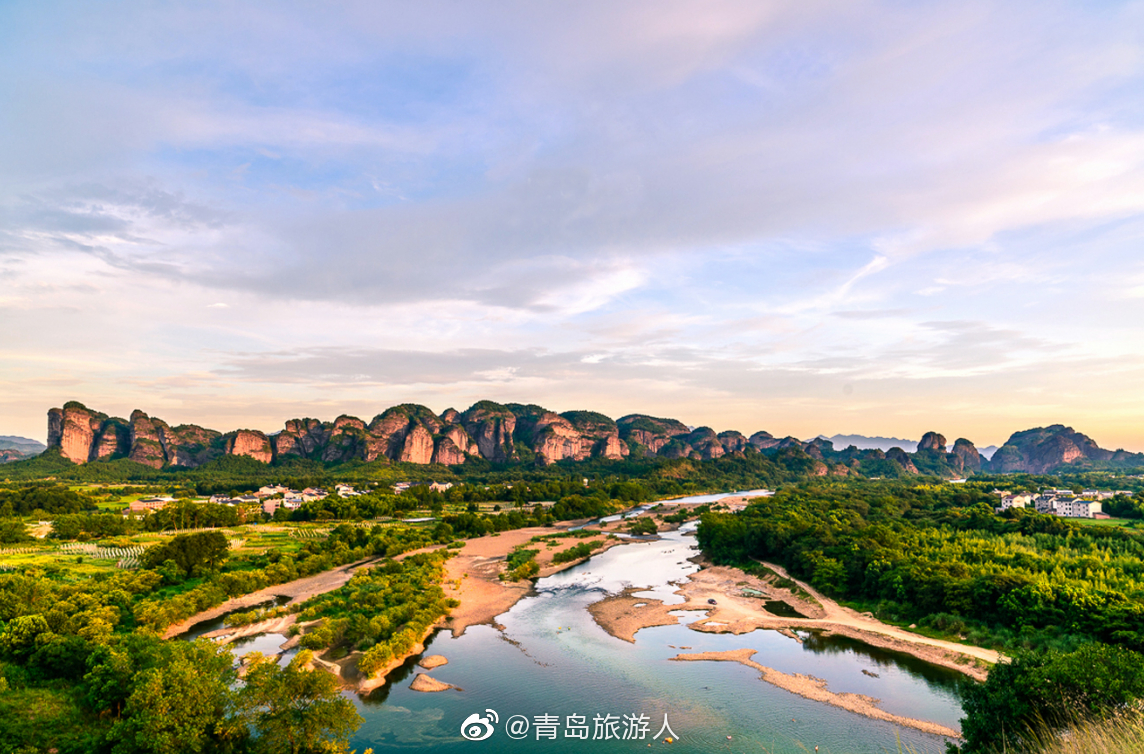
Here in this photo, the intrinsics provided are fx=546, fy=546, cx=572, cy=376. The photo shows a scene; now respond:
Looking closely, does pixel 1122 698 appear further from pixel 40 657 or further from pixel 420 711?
pixel 40 657

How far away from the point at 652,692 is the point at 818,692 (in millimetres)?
8776

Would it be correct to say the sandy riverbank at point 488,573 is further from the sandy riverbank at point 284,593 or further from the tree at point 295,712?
the tree at point 295,712

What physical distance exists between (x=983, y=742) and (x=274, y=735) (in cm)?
2605

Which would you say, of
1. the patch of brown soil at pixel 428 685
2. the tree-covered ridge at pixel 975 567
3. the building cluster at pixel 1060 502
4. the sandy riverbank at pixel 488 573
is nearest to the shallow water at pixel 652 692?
the patch of brown soil at pixel 428 685

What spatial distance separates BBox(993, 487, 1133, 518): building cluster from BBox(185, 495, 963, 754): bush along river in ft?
170

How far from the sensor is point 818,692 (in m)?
28.9

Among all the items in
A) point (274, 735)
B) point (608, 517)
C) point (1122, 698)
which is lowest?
point (608, 517)

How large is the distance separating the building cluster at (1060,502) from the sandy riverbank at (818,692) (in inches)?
2148

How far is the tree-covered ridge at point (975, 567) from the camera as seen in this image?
32.1 meters

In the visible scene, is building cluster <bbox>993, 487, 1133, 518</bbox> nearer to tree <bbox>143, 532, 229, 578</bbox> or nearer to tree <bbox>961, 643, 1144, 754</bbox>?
tree <bbox>961, 643, 1144, 754</bbox>

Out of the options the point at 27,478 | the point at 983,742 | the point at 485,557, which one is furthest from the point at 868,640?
the point at 27,478

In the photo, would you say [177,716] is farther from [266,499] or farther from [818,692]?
[266,499]

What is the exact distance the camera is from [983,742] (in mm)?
19500

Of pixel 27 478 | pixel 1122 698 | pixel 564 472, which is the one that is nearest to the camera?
pixel 1122 698
